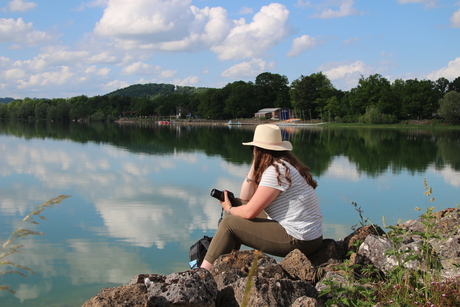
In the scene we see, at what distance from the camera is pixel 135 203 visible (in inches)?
399

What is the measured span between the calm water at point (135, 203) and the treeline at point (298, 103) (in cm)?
5329

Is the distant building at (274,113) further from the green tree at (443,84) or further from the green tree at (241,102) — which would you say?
the green tree at (443,84)

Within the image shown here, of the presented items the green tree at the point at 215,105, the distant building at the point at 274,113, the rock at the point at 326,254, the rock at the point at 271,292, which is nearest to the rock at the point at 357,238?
the rock at the point at 326,254

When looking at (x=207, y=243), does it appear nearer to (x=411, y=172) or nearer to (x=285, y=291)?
(x=285, y=291)

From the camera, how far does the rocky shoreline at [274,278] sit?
2.91 meters

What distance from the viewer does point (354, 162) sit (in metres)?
19.6

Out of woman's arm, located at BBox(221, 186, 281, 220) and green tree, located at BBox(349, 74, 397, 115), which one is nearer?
woman's arm, located at BBox(221, 186, 281, 220)

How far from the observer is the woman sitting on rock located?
395 cm

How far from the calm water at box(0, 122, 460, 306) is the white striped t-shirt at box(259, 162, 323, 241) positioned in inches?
73.5

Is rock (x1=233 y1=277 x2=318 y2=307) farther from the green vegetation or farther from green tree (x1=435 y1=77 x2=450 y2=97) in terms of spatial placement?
green tree (x1=435 y1=77 x2=450 y2=97)

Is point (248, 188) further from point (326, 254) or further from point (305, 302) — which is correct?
point (305, 302)

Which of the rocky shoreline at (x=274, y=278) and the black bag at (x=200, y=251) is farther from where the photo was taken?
the black bag at (x=200, y=251)

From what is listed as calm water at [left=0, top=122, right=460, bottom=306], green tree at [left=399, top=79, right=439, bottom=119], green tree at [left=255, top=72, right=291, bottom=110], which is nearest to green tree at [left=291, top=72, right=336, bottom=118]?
green tree at [left=255, top=72, right=291, bottom=110]

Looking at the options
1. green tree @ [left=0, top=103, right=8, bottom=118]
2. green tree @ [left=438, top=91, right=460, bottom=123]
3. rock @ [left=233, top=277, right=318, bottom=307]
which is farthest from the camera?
green tree @ [left=0, top=103, right=8, bottom=118]
